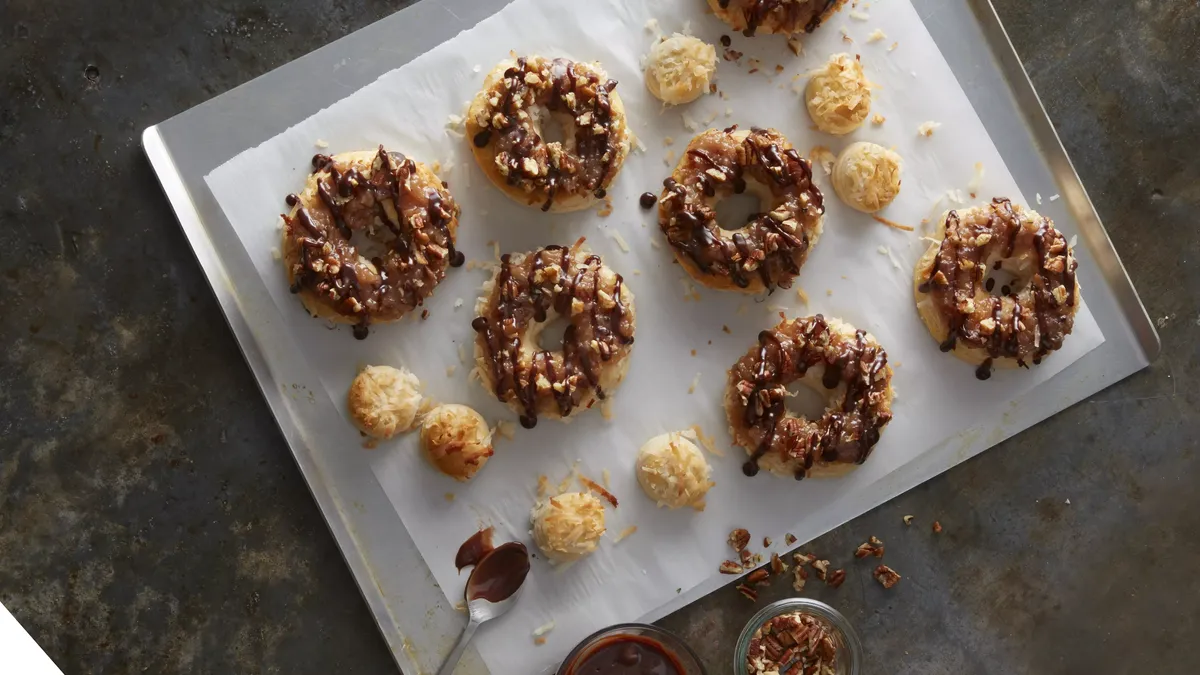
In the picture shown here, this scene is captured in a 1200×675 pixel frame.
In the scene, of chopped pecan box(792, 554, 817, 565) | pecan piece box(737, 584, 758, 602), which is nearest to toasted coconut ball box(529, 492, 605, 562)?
pecan piece box(737, 584, 758, 602)

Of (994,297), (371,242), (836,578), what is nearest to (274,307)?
(371,242)

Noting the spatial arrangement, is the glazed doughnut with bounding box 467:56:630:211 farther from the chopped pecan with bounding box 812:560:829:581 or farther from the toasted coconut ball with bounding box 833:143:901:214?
the chopped pecan with bounding box 812:560:829:581

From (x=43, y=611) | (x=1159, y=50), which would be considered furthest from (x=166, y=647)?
(x=1159, y=50)

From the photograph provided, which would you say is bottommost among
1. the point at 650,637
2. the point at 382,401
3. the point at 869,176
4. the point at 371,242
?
the point at 650,637

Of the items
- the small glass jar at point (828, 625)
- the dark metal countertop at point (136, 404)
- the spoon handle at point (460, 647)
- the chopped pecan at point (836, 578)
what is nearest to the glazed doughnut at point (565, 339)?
the spoon handle at point (460, 647)

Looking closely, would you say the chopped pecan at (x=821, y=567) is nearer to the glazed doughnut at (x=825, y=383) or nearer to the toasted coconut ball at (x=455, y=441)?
the glazed doughnut at (x=825, y=383)

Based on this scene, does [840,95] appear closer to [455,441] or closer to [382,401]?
[455,441]
